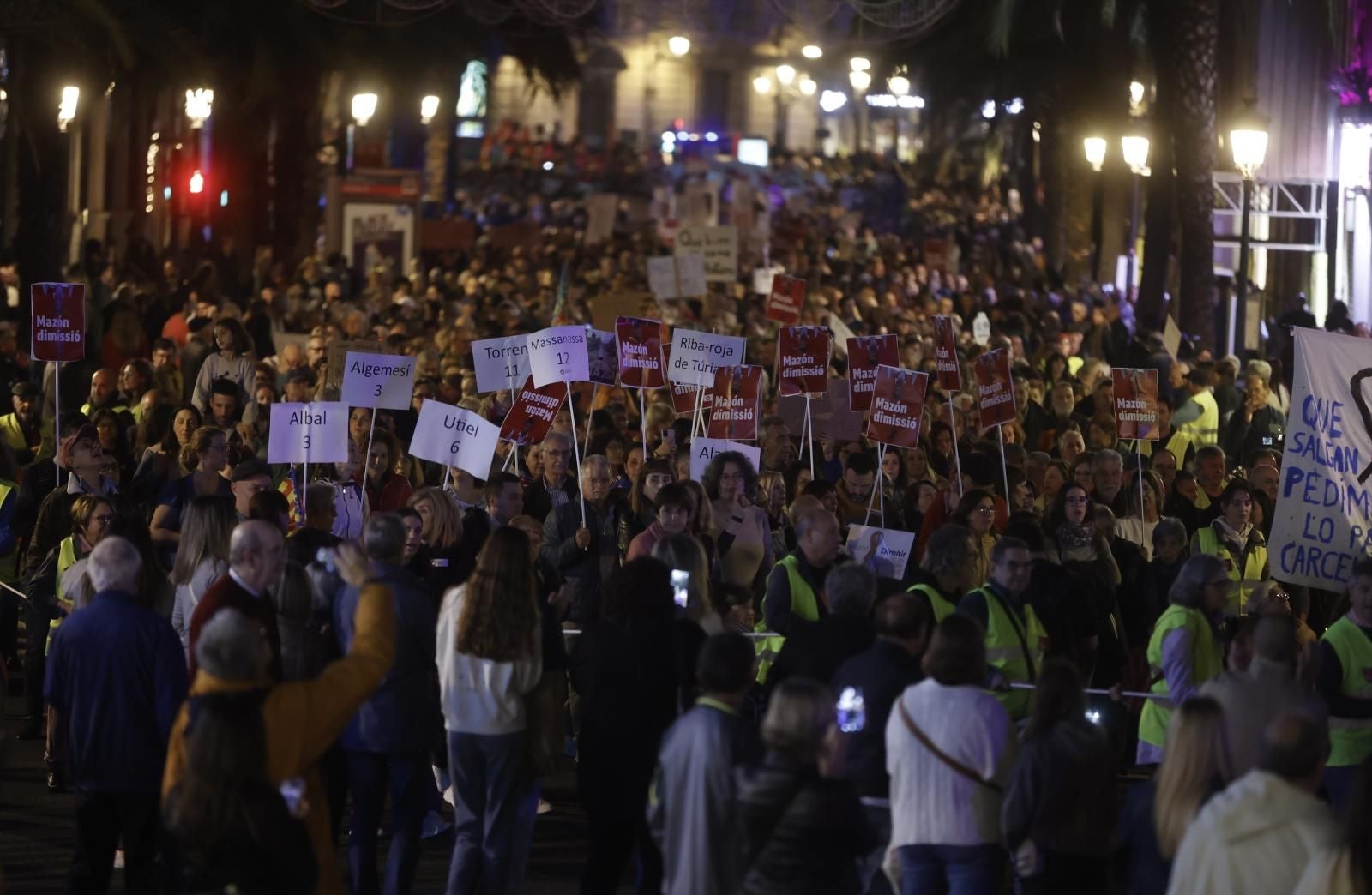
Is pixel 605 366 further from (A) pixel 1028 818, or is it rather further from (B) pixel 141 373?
(A) pixel 1028 818

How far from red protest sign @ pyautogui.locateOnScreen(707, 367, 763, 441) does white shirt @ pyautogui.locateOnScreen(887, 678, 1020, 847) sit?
7.35 m

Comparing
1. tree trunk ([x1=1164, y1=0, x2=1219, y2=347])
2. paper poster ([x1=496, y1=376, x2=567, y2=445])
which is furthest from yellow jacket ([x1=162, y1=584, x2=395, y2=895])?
tree trunk ([x1=1164, y1=0, x2=1219, y2=347])

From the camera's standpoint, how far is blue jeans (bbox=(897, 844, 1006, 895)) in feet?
24.3

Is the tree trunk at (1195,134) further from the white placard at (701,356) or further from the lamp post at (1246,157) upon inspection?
the white placard at (701,356)

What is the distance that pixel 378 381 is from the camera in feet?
45.7

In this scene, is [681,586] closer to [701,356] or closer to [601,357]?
[701,356]

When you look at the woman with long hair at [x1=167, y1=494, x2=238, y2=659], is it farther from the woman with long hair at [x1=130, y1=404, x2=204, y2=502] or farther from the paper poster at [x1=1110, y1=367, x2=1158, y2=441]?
the paper poster at [x1=1110, y1=367, x2=1158, y2=441]

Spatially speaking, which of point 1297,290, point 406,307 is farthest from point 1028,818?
point 1297,290

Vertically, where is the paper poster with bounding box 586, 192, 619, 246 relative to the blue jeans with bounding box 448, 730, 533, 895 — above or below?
above

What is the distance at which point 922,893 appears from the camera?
7527 millimetres

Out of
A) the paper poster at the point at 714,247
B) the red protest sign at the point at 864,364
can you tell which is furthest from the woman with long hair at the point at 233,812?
the paper poster at the point at 714,247

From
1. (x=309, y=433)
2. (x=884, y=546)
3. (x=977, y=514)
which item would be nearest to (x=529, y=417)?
(x=309, y=433)

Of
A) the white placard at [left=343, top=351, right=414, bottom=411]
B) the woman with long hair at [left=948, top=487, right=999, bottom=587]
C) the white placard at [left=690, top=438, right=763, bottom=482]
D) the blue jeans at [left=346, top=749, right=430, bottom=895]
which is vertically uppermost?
the white placard at [left=343, top=351, right=414, bottom=411]

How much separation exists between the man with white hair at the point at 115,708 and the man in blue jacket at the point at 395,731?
87 centimetres
